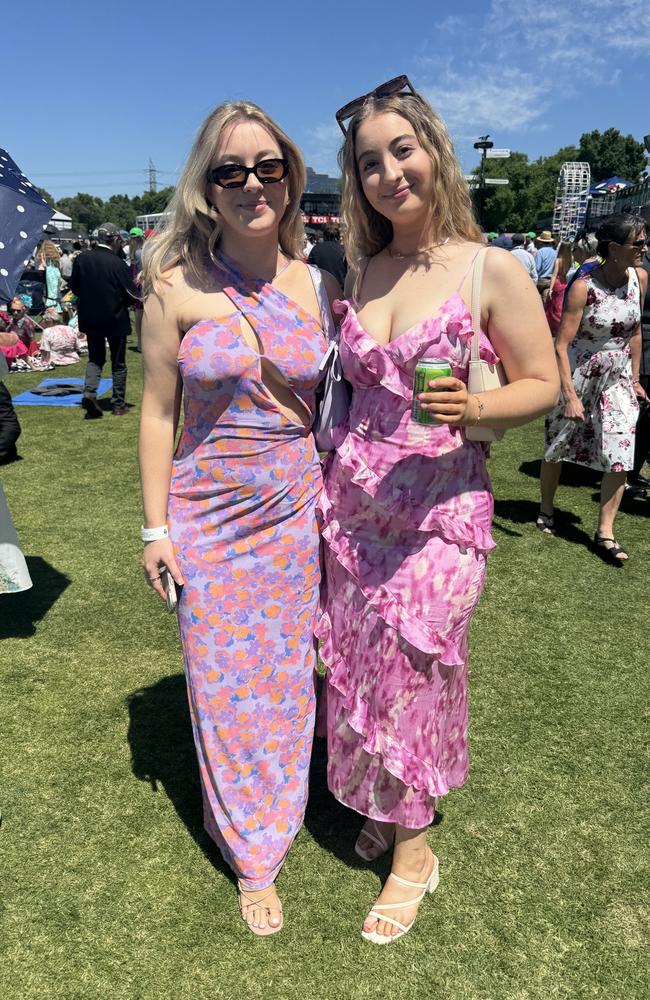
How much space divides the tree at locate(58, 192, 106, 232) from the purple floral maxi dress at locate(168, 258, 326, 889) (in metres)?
130

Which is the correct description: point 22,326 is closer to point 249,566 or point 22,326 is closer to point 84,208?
point 249,566

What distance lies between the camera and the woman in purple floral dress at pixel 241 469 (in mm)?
1862

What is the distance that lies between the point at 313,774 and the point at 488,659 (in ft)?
3.75

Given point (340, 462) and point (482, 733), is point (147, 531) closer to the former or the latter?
point (340, 462)

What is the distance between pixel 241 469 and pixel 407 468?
1.48 feet

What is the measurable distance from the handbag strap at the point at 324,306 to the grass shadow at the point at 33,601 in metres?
2.58

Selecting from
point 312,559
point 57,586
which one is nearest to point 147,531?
point 312,559

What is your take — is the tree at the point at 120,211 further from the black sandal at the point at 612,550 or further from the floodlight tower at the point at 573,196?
the black sandal at the point at 612,550

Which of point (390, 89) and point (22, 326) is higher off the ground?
point (390, 89)

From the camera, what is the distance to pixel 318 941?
2.05 metres

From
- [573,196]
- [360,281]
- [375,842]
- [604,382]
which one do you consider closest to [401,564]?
[360,281]

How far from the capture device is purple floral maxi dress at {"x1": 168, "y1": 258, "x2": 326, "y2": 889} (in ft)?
6.18

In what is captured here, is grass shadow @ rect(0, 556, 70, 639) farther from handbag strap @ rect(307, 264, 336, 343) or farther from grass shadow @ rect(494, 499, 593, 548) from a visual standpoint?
grass shadow @ rect(494, 499, 593, 548)

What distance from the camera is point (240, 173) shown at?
5.98ft
